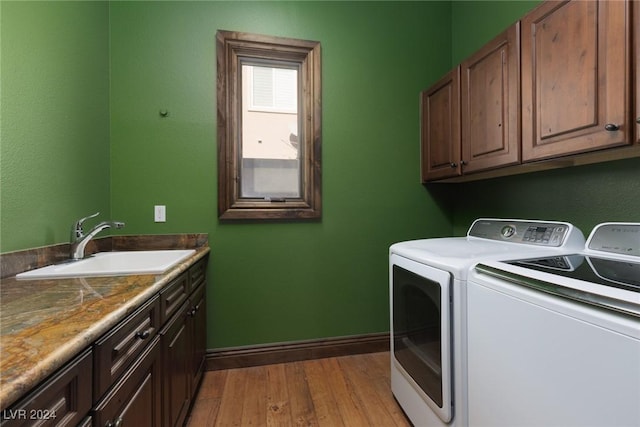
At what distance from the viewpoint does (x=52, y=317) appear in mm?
651

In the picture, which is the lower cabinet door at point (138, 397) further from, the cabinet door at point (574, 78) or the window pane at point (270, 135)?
the cabinet door at point (574, 78)

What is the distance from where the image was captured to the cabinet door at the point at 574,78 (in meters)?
0.96

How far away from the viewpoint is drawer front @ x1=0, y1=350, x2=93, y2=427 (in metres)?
0.43

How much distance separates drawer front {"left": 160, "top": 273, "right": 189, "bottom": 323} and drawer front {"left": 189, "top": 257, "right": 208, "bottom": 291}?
0.09 meters

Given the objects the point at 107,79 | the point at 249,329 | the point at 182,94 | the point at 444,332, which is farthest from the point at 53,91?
the point at 444,332

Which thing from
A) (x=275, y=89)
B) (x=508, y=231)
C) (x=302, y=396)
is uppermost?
(x=275, y=89)

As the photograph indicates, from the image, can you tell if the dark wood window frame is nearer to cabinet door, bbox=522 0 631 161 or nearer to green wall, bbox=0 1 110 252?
green wall, bbox=0 1 110 252

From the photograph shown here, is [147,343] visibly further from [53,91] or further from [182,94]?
[182,94]

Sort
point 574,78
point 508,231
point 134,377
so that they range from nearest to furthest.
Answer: point 134,377
point 574,78
point 508,231

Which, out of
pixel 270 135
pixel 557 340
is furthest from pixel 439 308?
pixel 270 135

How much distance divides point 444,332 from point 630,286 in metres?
0.59

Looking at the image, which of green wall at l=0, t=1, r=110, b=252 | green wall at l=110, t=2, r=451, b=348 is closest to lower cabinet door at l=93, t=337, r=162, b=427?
green wall at l=0, t=1, r=110, b=252

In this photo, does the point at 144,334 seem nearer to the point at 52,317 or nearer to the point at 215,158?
the point at 52,317

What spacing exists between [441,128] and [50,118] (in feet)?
7.41
